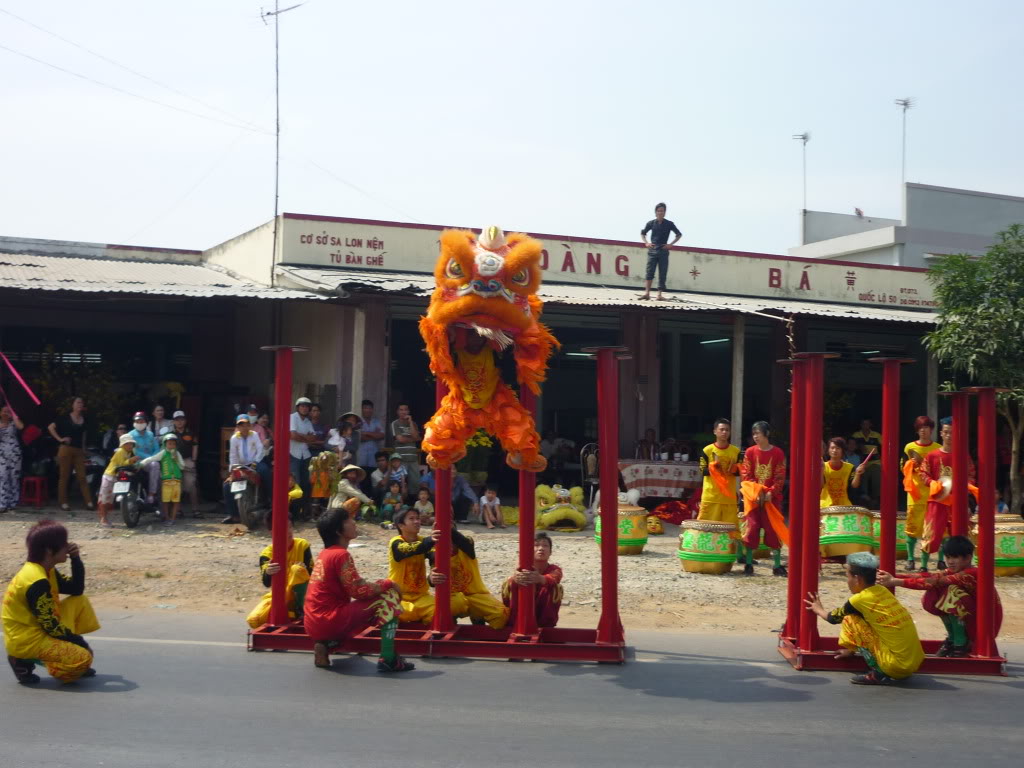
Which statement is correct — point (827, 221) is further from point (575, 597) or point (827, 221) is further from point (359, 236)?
point (575, 597)

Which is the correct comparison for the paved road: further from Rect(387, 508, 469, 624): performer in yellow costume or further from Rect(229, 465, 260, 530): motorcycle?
Rect(229, 465, 260, 530): motorcycle

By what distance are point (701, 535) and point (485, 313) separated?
5505 mm

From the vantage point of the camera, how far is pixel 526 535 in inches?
298

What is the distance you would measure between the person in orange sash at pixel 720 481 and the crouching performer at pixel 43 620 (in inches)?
281

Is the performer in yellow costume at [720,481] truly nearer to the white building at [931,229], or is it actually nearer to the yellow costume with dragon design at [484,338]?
the yellow costume with dragon design at [484,338]

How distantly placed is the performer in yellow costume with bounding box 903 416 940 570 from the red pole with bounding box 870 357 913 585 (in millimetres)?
4396

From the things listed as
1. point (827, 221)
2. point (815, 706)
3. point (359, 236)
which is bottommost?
point (815, 706)

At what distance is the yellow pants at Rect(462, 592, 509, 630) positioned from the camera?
7984 millimetres

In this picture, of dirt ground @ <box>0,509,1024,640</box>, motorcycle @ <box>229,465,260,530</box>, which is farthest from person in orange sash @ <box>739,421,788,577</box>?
motorcycle @ <box>229,465,260,530</box>

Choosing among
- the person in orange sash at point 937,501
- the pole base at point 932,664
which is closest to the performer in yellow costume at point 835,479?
the person in orange sash at point 937,501

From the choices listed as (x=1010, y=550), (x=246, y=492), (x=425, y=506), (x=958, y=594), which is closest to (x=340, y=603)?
(x=958, y=594)

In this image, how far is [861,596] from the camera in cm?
719

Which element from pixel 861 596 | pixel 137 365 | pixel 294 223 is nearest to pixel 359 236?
pixel 294 223

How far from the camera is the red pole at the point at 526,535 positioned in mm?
7602
